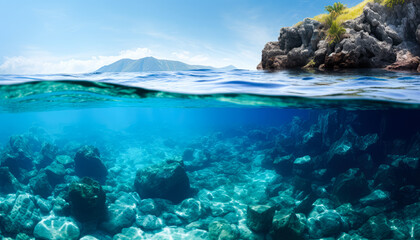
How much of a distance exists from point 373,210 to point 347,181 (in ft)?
6.43

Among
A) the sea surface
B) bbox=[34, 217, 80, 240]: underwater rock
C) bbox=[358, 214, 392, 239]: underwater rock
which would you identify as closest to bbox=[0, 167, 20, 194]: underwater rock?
the sea surface

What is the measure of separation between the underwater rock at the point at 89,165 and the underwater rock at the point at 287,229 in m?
13.9

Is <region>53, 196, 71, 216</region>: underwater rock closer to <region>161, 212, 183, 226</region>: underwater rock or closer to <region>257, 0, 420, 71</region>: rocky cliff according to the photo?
<region>161, 212, 183, 226</region>: underwater rock

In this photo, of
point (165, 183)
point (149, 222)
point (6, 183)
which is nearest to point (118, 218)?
point (149, 222)

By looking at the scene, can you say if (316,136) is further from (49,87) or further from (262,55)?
(49,87)

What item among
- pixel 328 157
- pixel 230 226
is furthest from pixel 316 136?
pixel 230 226

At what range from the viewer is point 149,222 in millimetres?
10969

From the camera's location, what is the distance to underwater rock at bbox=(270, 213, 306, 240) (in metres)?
9.08

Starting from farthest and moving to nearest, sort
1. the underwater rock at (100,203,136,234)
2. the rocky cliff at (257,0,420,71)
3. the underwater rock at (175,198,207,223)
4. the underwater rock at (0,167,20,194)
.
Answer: the underwater rock at (0,167,20,194), the rocky cliff at (257,0,420,71), the underwater rock at (175,198,207,223), the underwater rock at (100,203,136,234)

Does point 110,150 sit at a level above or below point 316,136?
below

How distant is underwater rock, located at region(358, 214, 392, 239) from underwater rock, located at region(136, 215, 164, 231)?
961 centimetres

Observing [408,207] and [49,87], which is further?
[408,207]

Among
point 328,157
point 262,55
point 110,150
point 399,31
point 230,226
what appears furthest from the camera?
point 110,150

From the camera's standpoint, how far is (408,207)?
10305mm
